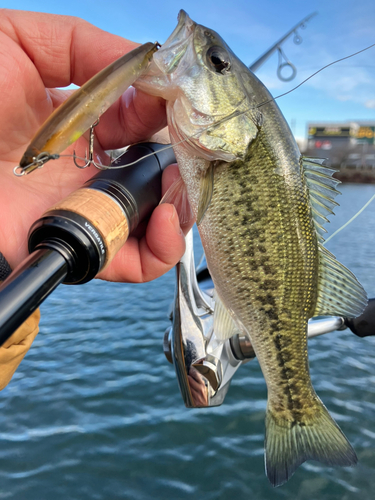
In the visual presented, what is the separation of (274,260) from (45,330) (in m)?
5.26

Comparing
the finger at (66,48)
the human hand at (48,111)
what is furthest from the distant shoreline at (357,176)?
the finger at (66,48)

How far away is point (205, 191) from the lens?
1.65 metres

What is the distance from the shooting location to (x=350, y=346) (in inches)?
230

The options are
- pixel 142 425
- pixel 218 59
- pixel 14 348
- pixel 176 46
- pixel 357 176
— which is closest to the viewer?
pixel 176 46

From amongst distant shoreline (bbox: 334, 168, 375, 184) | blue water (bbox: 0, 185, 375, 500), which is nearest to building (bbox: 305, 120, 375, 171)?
distant shoreline (bbox: 334, 168, 375, 184)

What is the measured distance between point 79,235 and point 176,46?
0.95 m

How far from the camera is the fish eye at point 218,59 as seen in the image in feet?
5.47

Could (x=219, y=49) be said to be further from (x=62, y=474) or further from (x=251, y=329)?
(x=62, y=474)

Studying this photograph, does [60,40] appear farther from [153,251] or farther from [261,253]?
[261,253]

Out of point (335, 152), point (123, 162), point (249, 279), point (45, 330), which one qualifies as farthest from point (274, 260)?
point (335, 152)

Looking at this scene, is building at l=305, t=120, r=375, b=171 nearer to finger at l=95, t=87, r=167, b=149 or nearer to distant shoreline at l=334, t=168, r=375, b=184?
distant shoreline at l=334, t=168, r=375, b=184

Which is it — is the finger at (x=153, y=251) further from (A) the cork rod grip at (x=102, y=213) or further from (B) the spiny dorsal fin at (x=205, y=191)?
(A) the cork rod grip at (x=102, y=213)

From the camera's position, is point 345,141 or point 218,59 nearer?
point 218,59

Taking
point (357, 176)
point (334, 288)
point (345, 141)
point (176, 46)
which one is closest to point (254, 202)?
point (334, 288)
